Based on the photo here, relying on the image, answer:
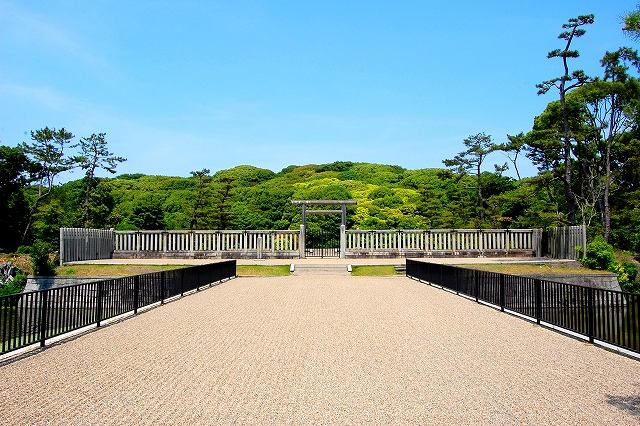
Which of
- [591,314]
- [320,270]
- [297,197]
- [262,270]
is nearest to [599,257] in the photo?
[320,270]

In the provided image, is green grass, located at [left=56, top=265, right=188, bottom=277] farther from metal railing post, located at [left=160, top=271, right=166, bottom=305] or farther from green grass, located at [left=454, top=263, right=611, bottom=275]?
green grass, located at [left=454, top=263, right=611, bottom=275]

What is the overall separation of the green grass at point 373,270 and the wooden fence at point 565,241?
24.7 feet

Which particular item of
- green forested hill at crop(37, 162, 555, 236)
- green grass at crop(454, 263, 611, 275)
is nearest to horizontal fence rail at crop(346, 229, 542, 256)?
green forested hill at crop(37, 162, 555, 236)

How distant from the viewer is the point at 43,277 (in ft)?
60.2

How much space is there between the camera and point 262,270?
22.7 metres

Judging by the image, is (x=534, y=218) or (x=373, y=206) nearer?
(x=534, y=218)

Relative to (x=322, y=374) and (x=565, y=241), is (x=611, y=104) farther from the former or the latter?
(x=322, y=374)

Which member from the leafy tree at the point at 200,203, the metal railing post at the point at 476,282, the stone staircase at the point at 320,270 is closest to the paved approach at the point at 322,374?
the metal railing post at the point at 476,282

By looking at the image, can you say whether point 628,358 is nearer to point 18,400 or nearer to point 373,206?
point 18,400

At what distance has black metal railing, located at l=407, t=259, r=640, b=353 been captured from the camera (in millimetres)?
7395

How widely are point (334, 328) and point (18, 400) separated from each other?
17.3ft

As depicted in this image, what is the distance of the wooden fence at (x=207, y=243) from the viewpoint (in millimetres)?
27125

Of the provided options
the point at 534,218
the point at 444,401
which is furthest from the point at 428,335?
the point at 534,218

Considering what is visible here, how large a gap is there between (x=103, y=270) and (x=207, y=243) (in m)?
7.72
